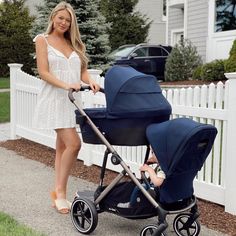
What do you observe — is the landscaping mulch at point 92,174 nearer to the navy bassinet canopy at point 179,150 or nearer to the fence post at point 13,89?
the fence post at point 13,89

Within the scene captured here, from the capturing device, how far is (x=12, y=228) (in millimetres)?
4367

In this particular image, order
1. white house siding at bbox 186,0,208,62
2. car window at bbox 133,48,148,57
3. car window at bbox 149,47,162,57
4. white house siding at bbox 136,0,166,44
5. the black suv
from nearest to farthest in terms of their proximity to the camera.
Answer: white house siding at bbox 186,0,208,62
the black suv
car window at bbox 133,48,148,57
car window at bbox 149,47,162,57
white house siding at bbox 136,0,166,44

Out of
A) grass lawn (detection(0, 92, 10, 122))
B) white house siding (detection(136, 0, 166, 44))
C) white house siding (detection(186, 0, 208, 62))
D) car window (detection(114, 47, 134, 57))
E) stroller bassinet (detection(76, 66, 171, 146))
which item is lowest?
grass lawn (detection(0, 92, 10, 122))

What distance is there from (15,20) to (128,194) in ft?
75.7

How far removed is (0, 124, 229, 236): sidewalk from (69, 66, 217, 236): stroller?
0.72 feet

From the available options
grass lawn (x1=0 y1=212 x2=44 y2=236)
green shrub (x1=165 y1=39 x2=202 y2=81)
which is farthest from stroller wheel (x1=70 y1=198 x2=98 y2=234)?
green shrub (x1=165 y1=39 x2=202 y2=81)

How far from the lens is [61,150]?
5188 millimetres

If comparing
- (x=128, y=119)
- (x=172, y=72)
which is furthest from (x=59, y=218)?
(x=172, y=72)

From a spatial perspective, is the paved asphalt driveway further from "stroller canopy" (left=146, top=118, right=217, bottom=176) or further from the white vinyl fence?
"stroller canopy" (left=146, top=118, right=217, bottom=176)

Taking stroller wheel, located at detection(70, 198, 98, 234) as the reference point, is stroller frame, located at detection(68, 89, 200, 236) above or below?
above

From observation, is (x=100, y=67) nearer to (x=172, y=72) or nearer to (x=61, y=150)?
(x=172, y=72)

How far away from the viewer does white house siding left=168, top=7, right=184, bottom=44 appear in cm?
2262

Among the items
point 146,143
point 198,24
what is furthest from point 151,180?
point 198,24

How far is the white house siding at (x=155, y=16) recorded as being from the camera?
3672 centimetres
